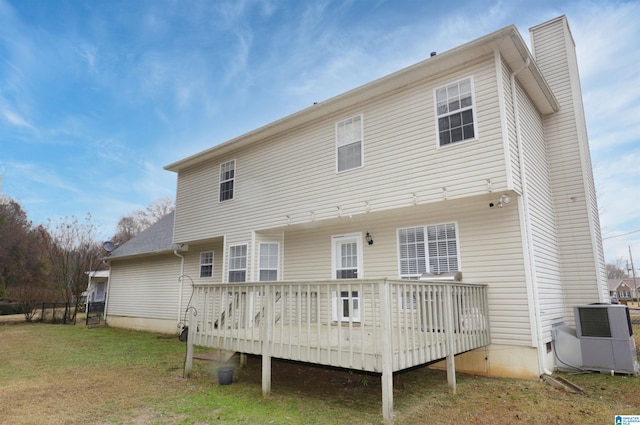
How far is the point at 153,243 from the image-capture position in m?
15.5

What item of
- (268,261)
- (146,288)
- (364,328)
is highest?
(268,261)

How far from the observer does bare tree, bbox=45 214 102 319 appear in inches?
746

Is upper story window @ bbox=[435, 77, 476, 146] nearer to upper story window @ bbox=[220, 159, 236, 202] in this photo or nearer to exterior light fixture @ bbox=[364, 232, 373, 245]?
exterior light fixture @ bbox=[364, 232, 373, 245]

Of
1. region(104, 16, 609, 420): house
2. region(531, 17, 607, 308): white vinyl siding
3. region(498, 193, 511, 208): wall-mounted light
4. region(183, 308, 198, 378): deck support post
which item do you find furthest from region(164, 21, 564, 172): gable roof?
region(183, 308, 198, 378): deck support post

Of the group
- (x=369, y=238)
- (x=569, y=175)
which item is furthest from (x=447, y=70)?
(x=569, y=175)

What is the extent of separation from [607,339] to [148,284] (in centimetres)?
1547

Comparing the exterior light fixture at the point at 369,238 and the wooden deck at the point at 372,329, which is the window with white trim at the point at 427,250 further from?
the wooden deck at the point at 372,329

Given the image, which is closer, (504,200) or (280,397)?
(280,397)

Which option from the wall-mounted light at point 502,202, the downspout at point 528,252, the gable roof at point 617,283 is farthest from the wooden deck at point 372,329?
the gable roof at point 617,283

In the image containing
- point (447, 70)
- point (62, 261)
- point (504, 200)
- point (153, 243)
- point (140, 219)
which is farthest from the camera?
point (140, 219)

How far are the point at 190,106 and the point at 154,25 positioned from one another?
19.8ft

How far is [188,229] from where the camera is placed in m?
12.1

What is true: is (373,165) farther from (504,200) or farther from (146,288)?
(146,288)

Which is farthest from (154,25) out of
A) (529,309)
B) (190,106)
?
(529,309)
